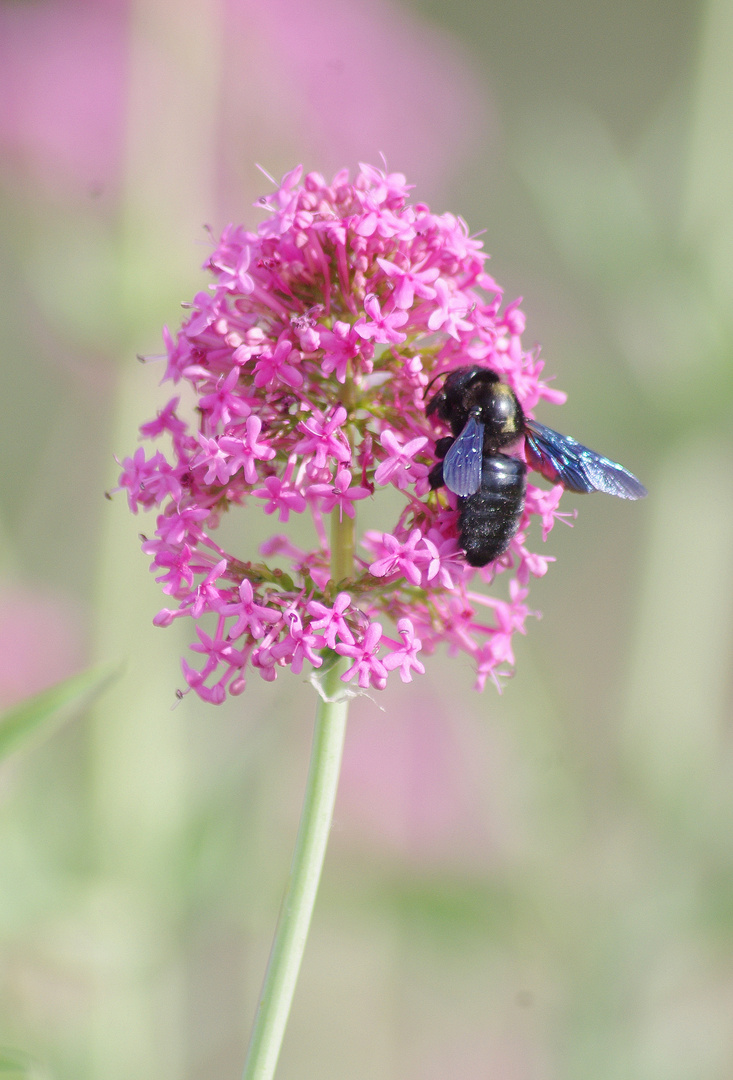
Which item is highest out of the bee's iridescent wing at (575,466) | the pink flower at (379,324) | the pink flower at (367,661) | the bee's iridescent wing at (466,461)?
the pink flower at (379,324)

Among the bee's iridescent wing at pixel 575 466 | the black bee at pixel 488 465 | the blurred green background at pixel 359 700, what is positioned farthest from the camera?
the blurred green background at pixel 359 700

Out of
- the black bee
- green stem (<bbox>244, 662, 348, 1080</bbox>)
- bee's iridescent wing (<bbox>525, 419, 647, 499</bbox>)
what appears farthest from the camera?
bee's iridescent wing (<bbox>525, 419, 647, 499</bbox>)

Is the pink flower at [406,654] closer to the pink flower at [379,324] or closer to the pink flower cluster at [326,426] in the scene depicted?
the pink flower cluster at [326,426]

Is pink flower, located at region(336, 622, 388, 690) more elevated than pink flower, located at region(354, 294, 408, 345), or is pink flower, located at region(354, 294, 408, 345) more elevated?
pink flower, located at region(354, 294, 408, 345)

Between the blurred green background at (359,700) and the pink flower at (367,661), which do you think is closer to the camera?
the pink flower at (367,661)

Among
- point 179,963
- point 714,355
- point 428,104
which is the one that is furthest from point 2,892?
point 428,104

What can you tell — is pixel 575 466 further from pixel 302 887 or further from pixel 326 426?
pixel 302 887

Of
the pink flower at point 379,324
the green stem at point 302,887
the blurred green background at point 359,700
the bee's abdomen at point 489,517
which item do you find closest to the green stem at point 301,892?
the green stem at point 302,887

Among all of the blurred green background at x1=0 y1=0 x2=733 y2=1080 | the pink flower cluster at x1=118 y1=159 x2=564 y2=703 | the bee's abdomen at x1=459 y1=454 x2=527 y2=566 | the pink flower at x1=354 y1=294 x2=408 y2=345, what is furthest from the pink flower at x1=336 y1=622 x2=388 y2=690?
the blurred green background at x1=0 y1=0 x2=733 y2=1080

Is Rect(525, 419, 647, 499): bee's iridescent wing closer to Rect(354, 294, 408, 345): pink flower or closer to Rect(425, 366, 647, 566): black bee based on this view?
Rect(425, 366, 647, 566): black bee
